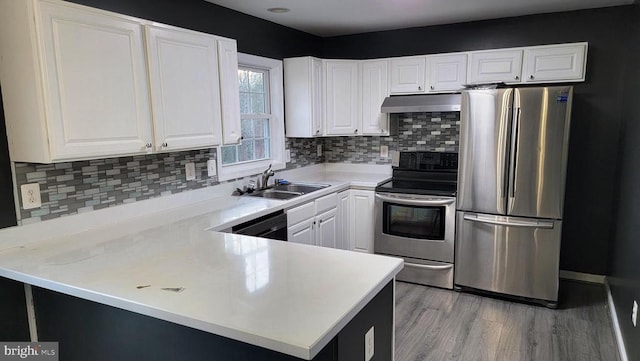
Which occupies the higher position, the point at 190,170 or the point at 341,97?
the point at 341,97

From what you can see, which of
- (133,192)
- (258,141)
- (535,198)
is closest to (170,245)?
(133,192)

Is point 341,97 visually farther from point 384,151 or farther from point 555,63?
point 555,63

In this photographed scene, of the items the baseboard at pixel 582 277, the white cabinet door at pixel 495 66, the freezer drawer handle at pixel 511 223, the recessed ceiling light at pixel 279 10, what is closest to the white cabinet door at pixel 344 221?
the freezer drawer handle at pixel 511 223

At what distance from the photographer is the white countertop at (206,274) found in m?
1.24

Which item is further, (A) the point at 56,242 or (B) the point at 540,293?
(B) the point at 540,293

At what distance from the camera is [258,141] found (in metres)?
3.94

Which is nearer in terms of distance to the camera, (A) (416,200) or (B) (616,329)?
(B) (616,329)

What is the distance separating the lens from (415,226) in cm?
377

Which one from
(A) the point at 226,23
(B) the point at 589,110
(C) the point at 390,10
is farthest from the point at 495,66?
(A) the point at 226,23

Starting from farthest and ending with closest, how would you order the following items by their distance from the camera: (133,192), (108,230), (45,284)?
(133,192) → (108,230) → (45,284)

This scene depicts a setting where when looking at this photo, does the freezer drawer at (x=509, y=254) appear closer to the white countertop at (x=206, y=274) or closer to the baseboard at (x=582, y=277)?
the baseboard at (x=582, y=277)

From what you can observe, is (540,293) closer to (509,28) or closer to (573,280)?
(573,280)

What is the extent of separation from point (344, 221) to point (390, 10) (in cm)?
198

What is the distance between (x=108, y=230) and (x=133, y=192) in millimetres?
334
